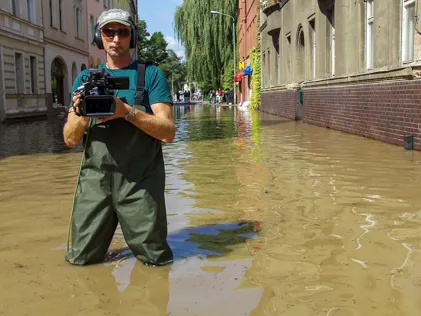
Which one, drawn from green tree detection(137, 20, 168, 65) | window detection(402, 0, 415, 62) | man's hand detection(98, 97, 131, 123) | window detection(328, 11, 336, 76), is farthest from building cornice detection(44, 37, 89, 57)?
green tree detection(137, 20, 168, 65)

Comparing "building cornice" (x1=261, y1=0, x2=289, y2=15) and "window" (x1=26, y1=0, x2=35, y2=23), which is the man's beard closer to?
"building cornice" (x1=261, y1=0, x2=289, y2=15)

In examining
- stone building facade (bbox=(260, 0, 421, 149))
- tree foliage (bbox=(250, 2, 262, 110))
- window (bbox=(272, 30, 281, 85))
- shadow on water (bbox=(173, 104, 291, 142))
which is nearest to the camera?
stone building facade (bbox=(260, 0, 421, 149))

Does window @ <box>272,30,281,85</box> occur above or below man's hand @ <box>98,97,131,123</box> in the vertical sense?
above

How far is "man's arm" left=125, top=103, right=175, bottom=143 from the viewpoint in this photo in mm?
3521

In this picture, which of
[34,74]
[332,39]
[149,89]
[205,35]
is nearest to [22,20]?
[34,74]

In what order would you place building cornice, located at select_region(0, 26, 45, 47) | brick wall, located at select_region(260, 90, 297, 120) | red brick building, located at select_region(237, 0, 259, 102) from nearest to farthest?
building cornice, located at select_region(0, 26, 45, 47), brick wall, located at select_region(260, 90, 297, 120), red brick building, located at select_region(237, 0, 259, 102)

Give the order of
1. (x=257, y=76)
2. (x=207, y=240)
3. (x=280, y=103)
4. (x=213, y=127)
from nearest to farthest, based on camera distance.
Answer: (x=207, y=240), (x=213, y=127), (x=280, y=103), (x=257, y=76)

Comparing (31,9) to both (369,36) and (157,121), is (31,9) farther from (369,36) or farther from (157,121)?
(157,121)

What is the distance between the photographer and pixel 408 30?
456 inches

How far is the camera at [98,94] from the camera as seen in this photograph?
331 cm

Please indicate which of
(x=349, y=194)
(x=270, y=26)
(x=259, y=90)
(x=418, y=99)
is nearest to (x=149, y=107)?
(x=349, y=194)

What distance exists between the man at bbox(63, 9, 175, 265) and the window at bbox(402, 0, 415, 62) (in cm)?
889

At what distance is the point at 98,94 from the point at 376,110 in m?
10.1

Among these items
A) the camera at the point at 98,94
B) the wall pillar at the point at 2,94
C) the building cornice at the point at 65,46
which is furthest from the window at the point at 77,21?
the camera at the point at 98,94
